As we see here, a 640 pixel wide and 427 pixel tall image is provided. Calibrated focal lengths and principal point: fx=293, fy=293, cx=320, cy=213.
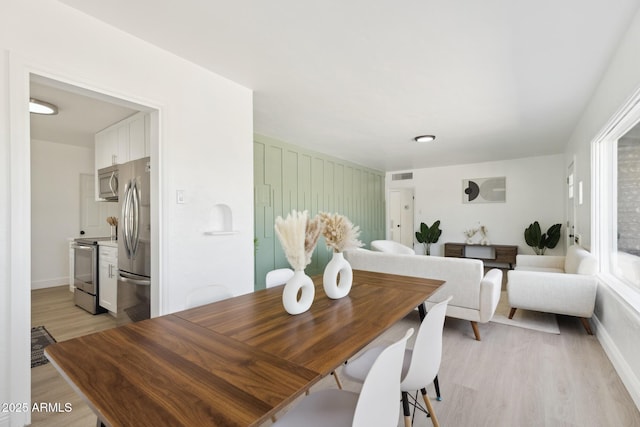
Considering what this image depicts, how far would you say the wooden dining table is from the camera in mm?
703

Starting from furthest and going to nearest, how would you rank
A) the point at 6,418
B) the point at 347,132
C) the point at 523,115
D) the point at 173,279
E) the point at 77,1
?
the point at 347,132 → the point at 523,115 → the point at 173,279 → the point at 77,1 → the point at 6,418

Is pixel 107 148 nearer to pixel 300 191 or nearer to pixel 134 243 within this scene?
pixel 134 243

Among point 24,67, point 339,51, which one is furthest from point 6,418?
point 339,51

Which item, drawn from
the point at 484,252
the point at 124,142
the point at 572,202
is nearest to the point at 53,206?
the point at 124,142

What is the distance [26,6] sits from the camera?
1575mm

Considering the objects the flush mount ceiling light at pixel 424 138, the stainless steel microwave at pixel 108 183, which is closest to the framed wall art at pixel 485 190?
the flush mount ceiling light at pixel 424 138

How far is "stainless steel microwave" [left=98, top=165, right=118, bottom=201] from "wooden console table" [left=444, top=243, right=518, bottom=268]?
6.39 meters

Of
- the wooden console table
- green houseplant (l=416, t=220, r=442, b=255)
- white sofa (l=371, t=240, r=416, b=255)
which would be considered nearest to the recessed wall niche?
white sofa (l=371, t=240, r=416, b=255)

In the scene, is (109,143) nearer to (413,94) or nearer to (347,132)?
(347,132)

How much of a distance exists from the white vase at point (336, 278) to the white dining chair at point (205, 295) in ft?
2.07

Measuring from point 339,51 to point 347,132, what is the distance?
2.09 m

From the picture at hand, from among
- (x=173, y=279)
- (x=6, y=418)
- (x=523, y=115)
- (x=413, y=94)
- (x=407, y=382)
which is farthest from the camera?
(x=523, y=115)

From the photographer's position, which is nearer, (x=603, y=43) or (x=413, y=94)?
(x=603, y=43)

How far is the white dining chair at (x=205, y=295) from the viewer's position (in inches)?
64.0
